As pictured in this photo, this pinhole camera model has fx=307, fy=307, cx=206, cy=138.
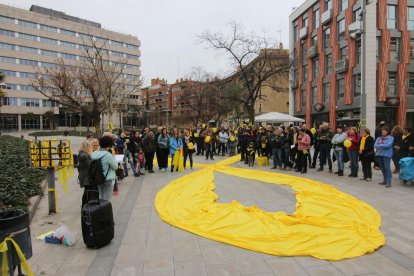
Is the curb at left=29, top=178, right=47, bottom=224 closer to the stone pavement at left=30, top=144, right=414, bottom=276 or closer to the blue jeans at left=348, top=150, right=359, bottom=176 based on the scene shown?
the stone pavement at left=30, top=144, right=414, bottom=276

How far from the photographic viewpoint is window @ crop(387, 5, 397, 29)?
99.0 ft

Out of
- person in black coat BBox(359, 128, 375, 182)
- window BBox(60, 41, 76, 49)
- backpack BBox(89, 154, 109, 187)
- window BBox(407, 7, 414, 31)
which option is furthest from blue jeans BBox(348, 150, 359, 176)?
window BBox(60, 41, 76, 49)

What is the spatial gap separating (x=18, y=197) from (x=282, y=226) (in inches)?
247

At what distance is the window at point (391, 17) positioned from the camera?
99.0 ft

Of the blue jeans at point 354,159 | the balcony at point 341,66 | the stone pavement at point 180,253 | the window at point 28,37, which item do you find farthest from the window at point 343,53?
the window at point 28,37

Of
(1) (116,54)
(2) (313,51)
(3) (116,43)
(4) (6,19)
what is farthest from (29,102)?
(2) (313,51)

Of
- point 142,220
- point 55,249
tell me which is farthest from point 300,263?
point 55,249

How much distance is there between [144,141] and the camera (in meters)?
12.8

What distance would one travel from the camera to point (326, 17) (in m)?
35.5

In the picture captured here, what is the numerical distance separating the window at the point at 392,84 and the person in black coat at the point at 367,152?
79.1 feet

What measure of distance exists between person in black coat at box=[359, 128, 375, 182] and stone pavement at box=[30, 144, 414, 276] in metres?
2.42

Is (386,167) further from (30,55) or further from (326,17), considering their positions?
(30,55)

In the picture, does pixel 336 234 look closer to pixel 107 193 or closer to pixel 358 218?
pixel 358 218

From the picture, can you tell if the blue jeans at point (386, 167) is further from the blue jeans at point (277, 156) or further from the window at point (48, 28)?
the window at point (48, 28)
